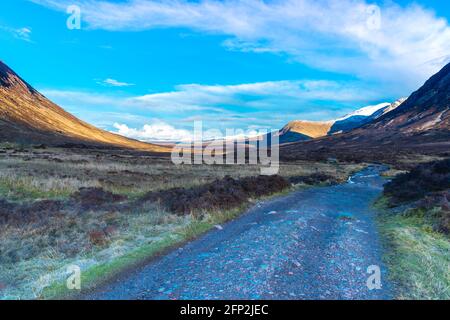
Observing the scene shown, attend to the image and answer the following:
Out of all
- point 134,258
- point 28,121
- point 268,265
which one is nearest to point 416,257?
point 268,265

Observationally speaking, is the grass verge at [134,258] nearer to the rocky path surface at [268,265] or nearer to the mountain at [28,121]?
the rocky path surface at [268,265]

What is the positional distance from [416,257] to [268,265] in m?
4.81

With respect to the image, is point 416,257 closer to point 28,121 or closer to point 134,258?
point 134,258

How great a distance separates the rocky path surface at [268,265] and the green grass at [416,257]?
407mm

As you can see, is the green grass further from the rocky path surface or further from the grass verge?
the grass verge

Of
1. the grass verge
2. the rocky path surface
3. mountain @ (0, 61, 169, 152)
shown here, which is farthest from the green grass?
mountain @ (0, 61, 169, 152)

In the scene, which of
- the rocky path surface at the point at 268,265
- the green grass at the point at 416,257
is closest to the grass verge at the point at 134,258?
the rocky path surface at the point at 268,265

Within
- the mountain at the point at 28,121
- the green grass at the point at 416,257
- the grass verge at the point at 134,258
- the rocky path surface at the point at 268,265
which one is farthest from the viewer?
the mountain at the point at 28,121

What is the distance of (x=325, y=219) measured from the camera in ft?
49.0

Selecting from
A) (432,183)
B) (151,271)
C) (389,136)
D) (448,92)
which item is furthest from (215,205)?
(448,92)

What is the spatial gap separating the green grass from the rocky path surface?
1.33 ft

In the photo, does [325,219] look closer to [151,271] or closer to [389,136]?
[151,271]

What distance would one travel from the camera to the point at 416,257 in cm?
977

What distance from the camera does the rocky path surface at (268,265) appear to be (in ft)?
23.1
